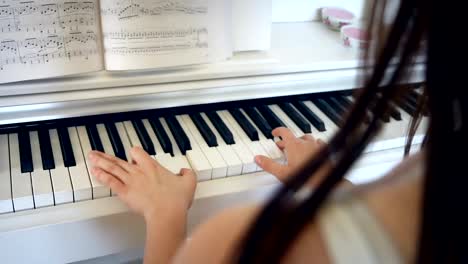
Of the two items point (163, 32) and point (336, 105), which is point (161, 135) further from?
point (336, 105)

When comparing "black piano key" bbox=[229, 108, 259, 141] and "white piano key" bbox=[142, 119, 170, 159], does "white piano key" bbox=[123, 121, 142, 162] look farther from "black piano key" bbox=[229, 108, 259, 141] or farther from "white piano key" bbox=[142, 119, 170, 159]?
"black piano key" bbox=[229, 108, 259, 141]

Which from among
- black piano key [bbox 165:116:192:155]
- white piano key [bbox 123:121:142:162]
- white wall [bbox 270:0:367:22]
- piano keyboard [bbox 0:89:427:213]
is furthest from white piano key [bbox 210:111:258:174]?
white wall [bbox 270:0:367:22]

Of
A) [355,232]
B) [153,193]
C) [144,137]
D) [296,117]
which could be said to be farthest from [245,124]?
[355,232]

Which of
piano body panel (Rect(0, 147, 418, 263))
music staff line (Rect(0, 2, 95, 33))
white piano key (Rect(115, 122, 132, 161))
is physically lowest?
piano body panel (Rect(0, 147, 418, 263))

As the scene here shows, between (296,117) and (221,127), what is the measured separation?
0.70ft

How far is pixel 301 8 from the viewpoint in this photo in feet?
5.39

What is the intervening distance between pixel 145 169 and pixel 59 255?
25 centimetres

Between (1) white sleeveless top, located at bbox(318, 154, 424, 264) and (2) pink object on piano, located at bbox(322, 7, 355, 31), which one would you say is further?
(2) pink object on piano, located at bbox(322, 7, 355, 31)

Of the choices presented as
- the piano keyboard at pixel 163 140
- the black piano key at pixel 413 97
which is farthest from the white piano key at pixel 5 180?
the black piano key at pixel 413 97

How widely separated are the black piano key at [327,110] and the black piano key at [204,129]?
0.34 metres

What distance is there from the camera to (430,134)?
48cm

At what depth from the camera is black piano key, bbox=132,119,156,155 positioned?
3.91 feet

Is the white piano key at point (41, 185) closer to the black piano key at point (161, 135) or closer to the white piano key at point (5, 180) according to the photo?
the white piano key at point (5, 180)

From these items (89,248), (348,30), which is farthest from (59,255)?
(348,30)
